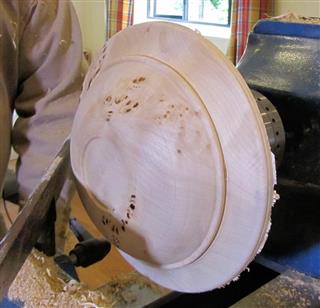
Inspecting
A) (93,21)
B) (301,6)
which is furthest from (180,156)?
(93,21)

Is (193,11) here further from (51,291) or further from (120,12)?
(51,291)

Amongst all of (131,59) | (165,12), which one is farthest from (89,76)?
(165,12)

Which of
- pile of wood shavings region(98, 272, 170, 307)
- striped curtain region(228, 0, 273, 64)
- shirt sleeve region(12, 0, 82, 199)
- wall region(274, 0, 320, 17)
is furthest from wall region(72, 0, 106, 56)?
pile of wood shavings region(98, 272, 170, 307)

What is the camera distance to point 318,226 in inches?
20.7

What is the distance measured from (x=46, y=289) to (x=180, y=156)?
9.2 inches

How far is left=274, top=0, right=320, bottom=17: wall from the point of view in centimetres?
199

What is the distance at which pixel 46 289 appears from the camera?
0.51m

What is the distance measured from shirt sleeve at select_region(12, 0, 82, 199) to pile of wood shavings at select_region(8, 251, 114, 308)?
0.81ft

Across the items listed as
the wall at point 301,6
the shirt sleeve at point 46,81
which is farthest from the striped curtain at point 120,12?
the shirt sleeve at point 46,81

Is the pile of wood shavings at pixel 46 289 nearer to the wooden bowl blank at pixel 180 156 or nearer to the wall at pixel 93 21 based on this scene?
the wooden bowl blank at pixel 180 156

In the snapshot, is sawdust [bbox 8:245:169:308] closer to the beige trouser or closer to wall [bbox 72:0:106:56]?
the beige trouser

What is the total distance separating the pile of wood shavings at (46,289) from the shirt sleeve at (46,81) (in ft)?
0.81

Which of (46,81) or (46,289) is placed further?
(46,81)

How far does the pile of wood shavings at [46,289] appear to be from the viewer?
48 cm
